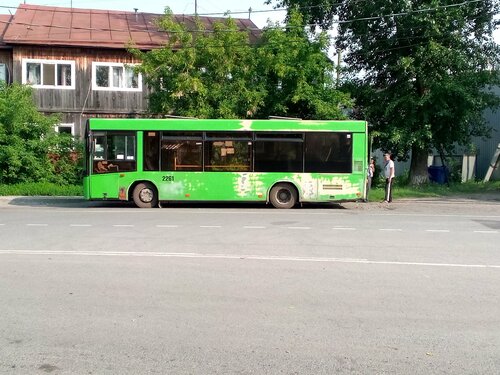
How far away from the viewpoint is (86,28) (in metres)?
28.8

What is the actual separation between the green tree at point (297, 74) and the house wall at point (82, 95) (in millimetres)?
8314

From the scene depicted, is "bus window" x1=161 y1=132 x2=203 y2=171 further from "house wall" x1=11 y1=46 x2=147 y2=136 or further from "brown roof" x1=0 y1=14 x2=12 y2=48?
"brown roof" x1=0 y1=14 x2=12 y2=48

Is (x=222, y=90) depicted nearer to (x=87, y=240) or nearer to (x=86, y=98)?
(x=86, y=98)

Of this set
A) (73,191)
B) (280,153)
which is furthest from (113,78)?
(280,153)

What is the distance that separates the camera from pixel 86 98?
92.0ft

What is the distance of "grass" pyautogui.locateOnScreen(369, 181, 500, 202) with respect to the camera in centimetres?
2144

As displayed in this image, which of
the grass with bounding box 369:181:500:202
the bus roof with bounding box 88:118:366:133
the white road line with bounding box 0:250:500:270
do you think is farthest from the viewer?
the grass with bounding box 369:181:500:202

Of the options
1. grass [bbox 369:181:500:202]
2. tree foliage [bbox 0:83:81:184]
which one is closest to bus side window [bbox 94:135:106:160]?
tree foliage [bbox 0:83:81:184]

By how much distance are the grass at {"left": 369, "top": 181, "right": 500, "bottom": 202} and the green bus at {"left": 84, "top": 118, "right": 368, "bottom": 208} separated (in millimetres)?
3678

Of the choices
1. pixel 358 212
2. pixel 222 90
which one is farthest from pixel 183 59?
pixel 358 212

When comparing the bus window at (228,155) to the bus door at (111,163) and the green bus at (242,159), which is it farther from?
the bus door at (111,163)

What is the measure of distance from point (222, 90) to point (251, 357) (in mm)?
18022

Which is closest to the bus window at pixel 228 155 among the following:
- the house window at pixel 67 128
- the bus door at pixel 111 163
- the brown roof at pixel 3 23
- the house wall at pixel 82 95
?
the bus door at pixel 111 163

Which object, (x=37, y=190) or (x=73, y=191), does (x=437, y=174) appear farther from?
(x=37, y=190)
